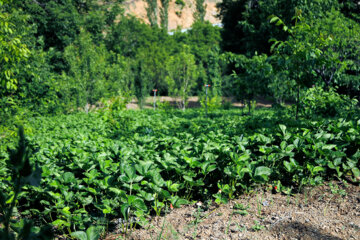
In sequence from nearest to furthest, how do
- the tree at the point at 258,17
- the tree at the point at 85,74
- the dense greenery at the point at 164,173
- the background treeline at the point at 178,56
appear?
the dense greenery at the point at 164,173 < the background treeline at the point at 178,56 < the tree at the point at 258,17 < the tree at the point at 85,74

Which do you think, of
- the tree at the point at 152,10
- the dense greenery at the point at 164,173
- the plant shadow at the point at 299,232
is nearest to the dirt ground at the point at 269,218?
the plant shadow at the point at 299,232

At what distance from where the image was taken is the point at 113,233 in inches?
79.0

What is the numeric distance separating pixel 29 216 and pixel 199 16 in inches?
2206

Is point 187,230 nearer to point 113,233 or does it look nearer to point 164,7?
point 113,233

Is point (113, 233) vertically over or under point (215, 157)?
under

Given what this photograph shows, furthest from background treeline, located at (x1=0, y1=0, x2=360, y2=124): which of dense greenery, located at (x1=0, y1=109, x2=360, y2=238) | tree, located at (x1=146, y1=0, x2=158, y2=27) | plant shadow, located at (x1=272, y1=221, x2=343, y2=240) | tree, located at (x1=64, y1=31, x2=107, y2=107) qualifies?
tree, located at (x1=146, y1=0, x2=158, y2=27)

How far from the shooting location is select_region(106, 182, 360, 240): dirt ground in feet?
6.29

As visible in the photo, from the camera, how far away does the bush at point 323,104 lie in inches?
179

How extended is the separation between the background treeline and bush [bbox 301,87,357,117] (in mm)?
59

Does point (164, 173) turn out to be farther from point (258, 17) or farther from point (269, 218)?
point (258, 17)

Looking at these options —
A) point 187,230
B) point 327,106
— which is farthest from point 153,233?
point 327,106

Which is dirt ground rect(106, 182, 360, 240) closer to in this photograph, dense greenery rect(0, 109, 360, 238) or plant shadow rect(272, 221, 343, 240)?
plant shadow rect(272, 221, 343, 240)

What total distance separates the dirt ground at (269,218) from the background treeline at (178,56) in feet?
5.71

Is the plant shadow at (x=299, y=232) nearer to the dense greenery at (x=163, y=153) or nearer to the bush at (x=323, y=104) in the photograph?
the dense greenery at (x=163, y=153)
